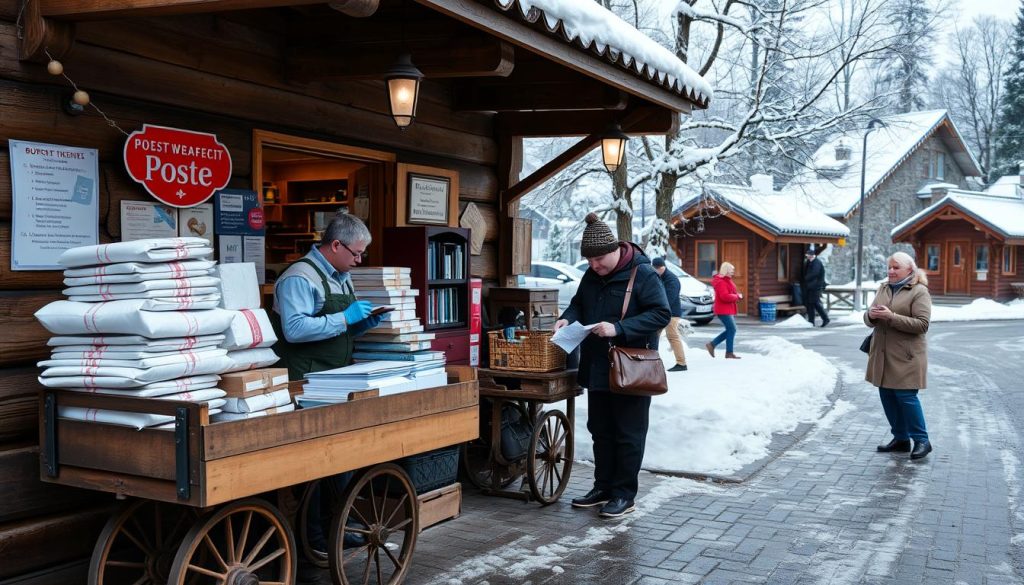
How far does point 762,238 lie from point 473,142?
21.4 meters

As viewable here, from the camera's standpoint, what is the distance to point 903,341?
8.15 metres

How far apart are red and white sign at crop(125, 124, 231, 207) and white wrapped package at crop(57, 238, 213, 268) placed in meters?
0.87

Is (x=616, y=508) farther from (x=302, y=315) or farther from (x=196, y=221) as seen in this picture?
(x=196, y=221)

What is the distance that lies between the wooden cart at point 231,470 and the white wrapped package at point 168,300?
40 cm

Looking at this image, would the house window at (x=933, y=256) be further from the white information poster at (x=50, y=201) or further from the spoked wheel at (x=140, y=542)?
the white information poster at (x=50, y=201)

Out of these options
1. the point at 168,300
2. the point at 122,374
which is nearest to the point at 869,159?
the point at 168,300

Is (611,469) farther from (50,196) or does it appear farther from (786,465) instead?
(50,196)

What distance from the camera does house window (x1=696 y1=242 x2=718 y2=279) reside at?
96.1 feet

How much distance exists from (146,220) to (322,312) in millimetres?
1028

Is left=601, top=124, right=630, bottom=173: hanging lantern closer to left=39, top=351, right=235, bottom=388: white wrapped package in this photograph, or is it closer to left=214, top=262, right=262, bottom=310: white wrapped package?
left=214, top=262, right=262, bottom=310: white wrapped package

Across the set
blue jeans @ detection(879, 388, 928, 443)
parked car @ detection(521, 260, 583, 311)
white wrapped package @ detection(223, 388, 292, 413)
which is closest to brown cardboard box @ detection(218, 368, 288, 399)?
white wrapped package @ detection(223, 388, 292, 413)

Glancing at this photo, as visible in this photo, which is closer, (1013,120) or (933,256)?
(933,256)

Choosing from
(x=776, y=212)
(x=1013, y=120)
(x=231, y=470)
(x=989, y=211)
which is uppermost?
(x=1013, y=120)

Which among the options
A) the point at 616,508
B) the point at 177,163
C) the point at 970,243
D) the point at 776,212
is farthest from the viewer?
the point at 970,243
